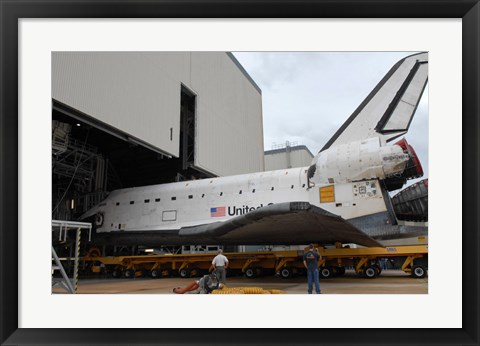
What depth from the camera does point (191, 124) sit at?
586 inches

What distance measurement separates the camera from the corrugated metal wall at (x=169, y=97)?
8.18 m

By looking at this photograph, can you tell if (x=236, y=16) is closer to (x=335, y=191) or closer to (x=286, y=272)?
(x=335, y=191)

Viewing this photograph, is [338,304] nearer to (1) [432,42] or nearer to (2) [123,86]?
(1) [432,42]

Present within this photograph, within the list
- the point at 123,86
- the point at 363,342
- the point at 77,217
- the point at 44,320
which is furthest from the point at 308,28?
the point at 77,217

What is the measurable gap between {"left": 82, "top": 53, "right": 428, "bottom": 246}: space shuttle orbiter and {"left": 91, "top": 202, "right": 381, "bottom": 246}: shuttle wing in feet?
0.06

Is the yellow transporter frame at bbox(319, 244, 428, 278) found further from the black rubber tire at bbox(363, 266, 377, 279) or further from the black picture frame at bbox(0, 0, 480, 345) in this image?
the black picture frame at bbox(0, 0, 480, 345)

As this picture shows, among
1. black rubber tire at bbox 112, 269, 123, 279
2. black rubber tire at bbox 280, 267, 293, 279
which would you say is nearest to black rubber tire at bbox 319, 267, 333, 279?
black rubber tire at bbox 280, 267, 293, 279

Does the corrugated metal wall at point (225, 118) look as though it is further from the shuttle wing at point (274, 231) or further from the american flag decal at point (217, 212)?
the american flag decal at point (217, 212)

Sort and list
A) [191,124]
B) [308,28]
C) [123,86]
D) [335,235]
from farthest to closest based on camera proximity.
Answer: [191,124]
[123,86]
[335,235]
[308,28]

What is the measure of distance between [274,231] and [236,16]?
494 centimetres

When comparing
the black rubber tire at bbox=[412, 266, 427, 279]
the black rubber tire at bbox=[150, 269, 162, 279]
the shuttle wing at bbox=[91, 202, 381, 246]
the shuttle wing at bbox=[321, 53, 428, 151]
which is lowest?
the black rubber tire at bbox=[150, 269, 162, 279]

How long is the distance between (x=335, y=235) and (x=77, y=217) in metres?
9.01

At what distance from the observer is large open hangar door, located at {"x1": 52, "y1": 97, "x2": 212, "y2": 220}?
11602 mm

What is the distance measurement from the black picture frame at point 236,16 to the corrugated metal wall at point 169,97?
42.8 inches
